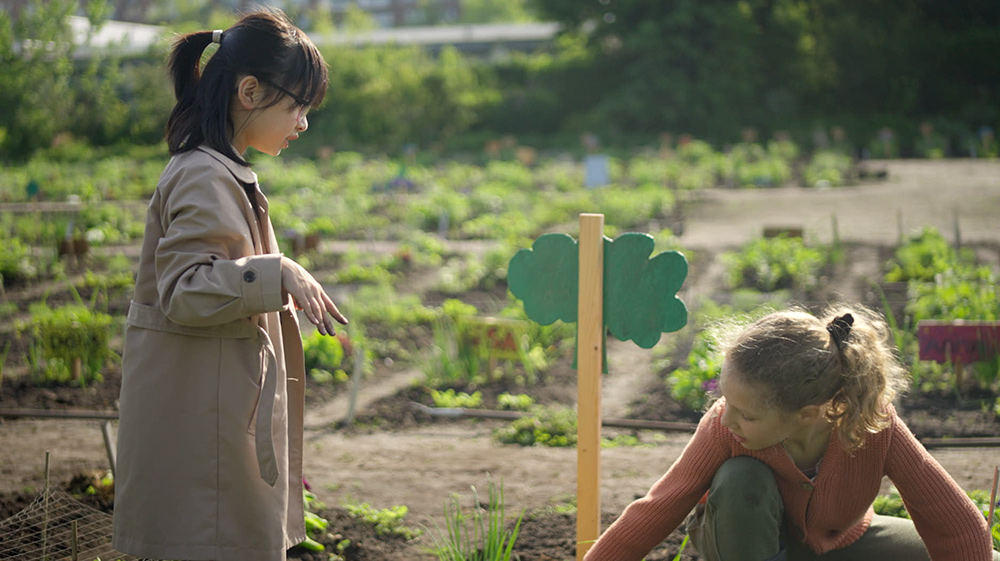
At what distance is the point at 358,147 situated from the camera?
63.4ft

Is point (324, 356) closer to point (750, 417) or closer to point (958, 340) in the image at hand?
point (958, 340)

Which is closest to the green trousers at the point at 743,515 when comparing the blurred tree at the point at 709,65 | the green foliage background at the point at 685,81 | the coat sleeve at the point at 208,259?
the coat sleeve at the point at 208,259

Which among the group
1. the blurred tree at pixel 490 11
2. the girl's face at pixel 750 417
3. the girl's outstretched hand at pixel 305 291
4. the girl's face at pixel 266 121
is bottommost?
the girl's face at pixel 750 417

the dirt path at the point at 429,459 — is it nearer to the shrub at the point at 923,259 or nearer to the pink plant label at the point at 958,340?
the pink plant label at the point at 958,340

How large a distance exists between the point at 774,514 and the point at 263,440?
1.06 m

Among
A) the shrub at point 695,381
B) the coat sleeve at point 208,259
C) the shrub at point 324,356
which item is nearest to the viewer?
the coat sleeve at point 208,259

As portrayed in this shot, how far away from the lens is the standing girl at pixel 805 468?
5.88ft

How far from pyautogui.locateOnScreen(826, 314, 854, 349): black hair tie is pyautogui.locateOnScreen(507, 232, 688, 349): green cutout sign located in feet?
1.21

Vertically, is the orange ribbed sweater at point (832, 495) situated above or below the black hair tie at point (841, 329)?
below

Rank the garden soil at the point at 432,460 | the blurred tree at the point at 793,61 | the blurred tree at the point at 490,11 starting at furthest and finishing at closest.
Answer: the blurred tree at the point at 490,11
the blurred tree at the point at 793,61
the garden soil at the point at 432,460

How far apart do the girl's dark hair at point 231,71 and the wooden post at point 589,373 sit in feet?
2.50

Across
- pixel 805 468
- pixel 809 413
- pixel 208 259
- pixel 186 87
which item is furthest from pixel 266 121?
pixel 805 468

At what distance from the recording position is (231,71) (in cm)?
179

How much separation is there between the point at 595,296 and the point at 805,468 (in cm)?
61
